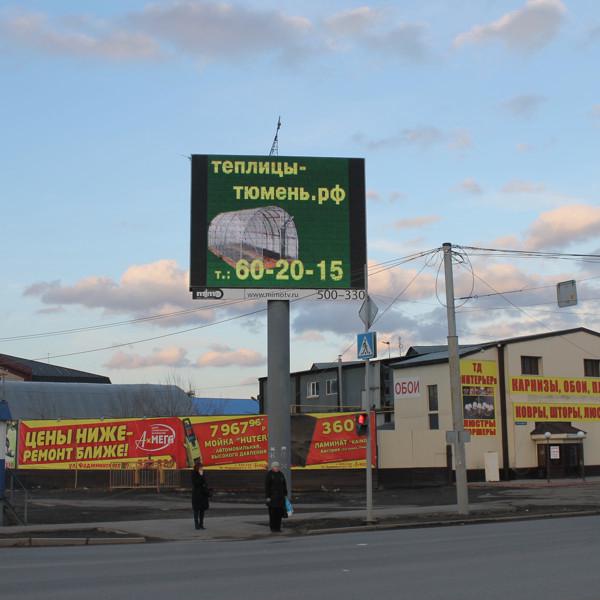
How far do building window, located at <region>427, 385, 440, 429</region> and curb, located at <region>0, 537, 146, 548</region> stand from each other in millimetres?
30788

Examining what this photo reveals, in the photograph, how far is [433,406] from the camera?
48719mm

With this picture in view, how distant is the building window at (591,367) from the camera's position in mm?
50969

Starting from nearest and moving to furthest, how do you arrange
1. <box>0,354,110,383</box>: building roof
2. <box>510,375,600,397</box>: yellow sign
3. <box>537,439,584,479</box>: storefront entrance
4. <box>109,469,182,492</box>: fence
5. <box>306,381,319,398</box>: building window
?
<box>109,469,182,492</box>: fence, <box>537,439,584,479</box>: storefront entrance, <box>510,375,600,397</box>: yellow sign, <box>306,381,319,398</box>: building window, <box>0,354,110,383</box>: building roof

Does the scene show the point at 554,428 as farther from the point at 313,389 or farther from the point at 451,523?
the point at 313,389

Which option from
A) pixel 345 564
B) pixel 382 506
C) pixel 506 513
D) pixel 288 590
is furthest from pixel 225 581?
pixel 382 506

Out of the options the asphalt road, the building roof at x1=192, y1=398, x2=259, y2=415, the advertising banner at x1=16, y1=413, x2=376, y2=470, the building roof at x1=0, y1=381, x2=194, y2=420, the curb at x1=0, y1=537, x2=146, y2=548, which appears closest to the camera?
the asphalt road

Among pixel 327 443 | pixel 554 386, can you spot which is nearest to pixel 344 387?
pixel 554 386

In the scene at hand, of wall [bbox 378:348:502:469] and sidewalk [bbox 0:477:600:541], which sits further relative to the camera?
wall [bbox 378:348:502:469]

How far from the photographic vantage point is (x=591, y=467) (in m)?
49.2

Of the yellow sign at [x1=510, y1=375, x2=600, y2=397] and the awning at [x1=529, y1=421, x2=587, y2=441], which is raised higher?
the yellow sign at [x1=510, y1=375, x2=600, y2=397]

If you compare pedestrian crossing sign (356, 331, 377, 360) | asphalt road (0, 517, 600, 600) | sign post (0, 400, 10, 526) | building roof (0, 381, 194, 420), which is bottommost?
asphalt road (0, 517, 600, 600)

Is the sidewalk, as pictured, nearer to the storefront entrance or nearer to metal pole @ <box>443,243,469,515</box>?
metal pole @ <box>443,243,469,515</box>

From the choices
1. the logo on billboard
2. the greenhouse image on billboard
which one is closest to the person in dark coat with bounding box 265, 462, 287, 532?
the greenhouse image on billboard

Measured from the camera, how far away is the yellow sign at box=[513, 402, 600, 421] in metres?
47.8
